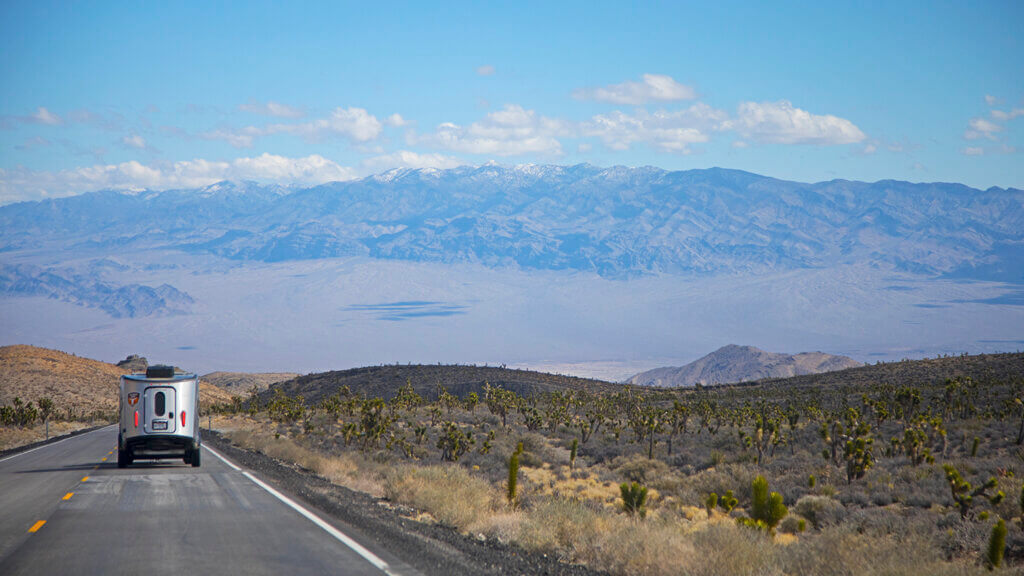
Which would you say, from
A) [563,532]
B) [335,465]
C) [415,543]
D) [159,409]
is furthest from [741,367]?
[415,543]

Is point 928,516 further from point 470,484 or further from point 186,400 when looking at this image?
point 186,400

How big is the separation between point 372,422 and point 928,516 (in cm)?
2353

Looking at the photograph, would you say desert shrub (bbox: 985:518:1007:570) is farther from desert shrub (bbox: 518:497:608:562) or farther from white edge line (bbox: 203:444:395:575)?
white edge line (bbox: 203:444:395:575)

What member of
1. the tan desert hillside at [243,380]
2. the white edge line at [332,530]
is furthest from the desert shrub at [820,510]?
the tan desert hillside at [243,380]

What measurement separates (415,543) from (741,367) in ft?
518

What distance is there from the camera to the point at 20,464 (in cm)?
2589

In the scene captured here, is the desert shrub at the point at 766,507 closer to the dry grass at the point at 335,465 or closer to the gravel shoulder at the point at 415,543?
the gravel shoulder at the point at 415,543

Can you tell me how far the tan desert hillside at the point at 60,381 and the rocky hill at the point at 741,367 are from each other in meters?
84.3

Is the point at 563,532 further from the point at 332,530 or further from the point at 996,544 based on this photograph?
the point at 996,544

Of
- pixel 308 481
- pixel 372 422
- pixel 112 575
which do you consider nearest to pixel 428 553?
pixel 112 575

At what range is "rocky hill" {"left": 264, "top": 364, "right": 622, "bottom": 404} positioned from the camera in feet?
284

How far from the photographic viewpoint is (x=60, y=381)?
95.1 metres

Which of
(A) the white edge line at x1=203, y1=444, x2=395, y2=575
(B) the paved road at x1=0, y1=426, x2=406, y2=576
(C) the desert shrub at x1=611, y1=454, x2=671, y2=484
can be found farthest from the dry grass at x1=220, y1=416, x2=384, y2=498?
(C) the desert shrub at x1=611, y1=454, x2=671, y2=484

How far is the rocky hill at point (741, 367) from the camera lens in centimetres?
15138
